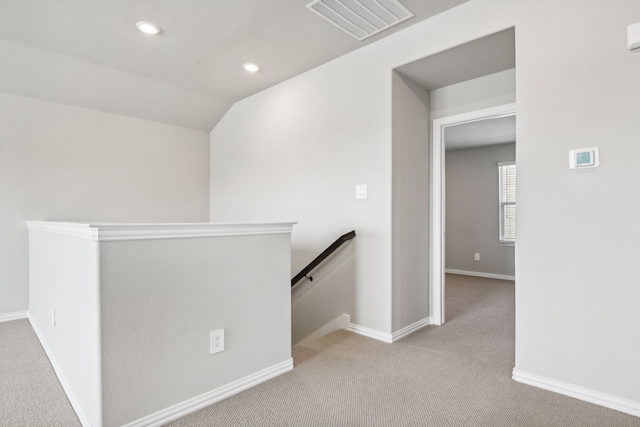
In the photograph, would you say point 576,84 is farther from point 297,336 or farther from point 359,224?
point 297,336

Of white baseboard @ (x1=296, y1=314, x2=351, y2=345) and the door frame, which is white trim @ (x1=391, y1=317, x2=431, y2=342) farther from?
white baseboard @ (x1=296, y1=314, x2=351, y2=345)

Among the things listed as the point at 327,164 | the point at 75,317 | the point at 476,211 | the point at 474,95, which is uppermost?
the point at 474,95

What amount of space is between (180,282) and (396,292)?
1.74 m

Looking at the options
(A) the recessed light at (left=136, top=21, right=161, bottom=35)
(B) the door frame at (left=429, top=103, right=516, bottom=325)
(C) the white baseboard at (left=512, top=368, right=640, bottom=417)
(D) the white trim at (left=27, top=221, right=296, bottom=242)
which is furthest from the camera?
(B) the door frame at (left=429, top=103, right=516, bottom=325)

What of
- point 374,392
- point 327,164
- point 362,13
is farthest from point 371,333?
point 362,13

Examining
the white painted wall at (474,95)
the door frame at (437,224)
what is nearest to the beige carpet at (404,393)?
the door frame at (437,224)

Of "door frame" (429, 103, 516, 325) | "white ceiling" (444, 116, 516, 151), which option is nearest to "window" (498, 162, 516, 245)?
"white ceiling" (444, 116, 516, 151)

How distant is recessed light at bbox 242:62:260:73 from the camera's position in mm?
3384

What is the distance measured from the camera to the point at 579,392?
1.98 metres

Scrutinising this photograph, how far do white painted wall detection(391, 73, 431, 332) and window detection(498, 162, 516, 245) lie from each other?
10.9ft

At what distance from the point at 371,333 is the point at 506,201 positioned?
4148mm

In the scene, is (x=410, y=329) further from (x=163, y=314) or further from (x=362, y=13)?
(x=362, y=13)

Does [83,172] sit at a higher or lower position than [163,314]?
higher

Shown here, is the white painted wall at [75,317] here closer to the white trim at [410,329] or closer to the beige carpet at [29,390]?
the beige carpet at [29,390]
